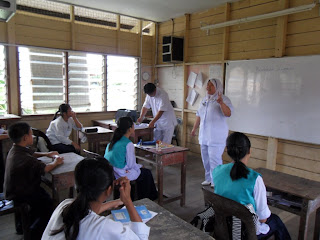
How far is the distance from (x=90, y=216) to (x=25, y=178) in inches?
51.2

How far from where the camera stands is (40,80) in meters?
4.79

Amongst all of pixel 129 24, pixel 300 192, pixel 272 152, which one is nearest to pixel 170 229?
pixel 300 192

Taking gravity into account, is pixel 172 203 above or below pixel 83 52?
below

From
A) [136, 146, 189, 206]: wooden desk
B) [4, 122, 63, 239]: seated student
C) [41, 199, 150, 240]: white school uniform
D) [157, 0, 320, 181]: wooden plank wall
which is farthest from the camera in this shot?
[157, 0, 320, 181]: wooden plank wall

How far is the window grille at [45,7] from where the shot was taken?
4548 mm

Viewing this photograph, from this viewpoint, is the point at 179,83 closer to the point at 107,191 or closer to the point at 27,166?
the point at 27,166

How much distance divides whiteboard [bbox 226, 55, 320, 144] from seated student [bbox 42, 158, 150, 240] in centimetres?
325

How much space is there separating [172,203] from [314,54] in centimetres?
278

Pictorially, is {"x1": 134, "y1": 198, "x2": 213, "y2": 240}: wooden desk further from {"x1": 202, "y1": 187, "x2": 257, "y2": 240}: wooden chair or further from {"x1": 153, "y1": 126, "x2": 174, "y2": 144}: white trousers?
{"x1": 153, "y1": 126, "x2": 174, "y2": 144}: white trousers

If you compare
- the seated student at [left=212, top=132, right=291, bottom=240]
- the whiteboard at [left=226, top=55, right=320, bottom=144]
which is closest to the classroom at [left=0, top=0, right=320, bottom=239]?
the whiteboard at [left=226, top=55, right=320, bottom=144]

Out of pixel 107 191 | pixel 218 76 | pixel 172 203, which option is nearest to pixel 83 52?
pixel 218 76

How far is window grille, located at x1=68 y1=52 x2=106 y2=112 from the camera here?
17.0 feet

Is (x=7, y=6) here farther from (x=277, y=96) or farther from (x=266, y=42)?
(x=277, y=96)

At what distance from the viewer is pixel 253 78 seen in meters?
4.24
